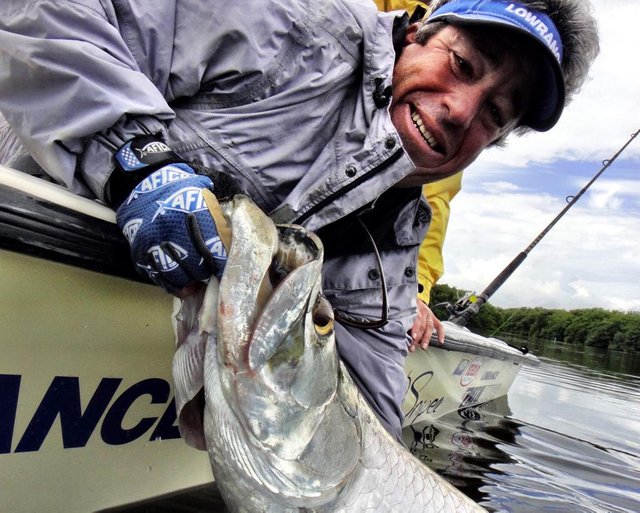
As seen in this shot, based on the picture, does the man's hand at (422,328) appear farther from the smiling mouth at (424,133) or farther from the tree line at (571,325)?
the tree line at (571,325)

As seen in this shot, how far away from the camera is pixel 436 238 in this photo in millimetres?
4641

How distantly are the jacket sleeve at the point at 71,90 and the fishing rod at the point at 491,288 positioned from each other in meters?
4.78

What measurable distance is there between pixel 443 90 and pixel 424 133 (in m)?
0.18

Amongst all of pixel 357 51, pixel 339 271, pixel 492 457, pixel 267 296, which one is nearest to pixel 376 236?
pixel 339 271

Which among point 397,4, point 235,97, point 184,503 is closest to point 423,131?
point 235,97

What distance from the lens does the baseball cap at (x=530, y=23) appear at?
6.61 feet

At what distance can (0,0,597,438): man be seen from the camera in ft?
4.45

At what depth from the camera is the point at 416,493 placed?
1537 mm

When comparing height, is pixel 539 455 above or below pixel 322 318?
below

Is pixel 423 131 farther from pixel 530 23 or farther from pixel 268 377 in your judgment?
pixel 268 377

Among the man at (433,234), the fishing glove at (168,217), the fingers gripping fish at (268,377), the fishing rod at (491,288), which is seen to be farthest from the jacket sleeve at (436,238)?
the fishing glove at (168,217)

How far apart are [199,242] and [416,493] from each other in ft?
3.09

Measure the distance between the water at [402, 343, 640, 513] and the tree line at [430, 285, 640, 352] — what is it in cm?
3250

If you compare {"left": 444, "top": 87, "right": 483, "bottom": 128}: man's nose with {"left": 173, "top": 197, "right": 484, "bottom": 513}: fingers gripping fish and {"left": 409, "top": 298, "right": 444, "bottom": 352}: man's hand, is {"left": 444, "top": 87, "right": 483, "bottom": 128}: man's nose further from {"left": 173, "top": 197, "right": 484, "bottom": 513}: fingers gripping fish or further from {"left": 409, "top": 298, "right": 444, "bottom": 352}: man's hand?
{"left": 409, "top": 298, "right": 444, "bottom": 352}: man's hand
